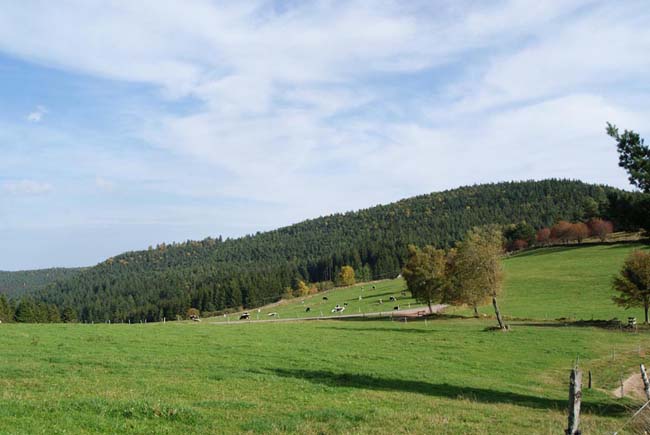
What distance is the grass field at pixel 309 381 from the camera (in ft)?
40.0

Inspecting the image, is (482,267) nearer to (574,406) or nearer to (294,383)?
(294,383)

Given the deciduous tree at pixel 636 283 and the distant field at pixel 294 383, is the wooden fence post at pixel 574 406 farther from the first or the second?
the deciduous tree at pixel 636 283

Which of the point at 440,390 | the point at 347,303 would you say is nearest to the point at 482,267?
the point at 440,390

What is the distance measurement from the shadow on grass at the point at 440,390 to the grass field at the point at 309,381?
0.09m

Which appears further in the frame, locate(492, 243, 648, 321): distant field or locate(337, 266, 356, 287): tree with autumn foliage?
locate(337, 266, 356, 287): tree with autumn foliage

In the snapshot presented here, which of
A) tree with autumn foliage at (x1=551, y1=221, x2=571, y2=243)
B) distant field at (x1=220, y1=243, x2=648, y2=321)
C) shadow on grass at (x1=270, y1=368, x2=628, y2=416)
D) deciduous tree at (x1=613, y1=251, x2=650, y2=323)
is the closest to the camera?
shadow on grass at (x1=270, y1=368, x2=628, y2=416)

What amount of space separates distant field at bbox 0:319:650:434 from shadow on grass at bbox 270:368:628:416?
71mm

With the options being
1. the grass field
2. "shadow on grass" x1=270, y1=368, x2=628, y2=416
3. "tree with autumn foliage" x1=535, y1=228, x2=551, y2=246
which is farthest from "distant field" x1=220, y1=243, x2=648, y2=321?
"shadow on grass" x1=270, y1=368, x2=628, y2=416

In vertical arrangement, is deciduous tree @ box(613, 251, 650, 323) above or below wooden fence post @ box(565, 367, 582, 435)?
below

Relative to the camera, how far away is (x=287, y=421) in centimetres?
1248

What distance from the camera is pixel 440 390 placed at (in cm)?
2106

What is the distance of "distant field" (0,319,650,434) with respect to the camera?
478 inches

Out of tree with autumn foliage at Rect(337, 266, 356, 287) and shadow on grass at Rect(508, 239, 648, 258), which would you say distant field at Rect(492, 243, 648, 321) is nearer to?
shadow on grass at Rect(508, 239, 648, 258)

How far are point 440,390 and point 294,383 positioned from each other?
646cm
